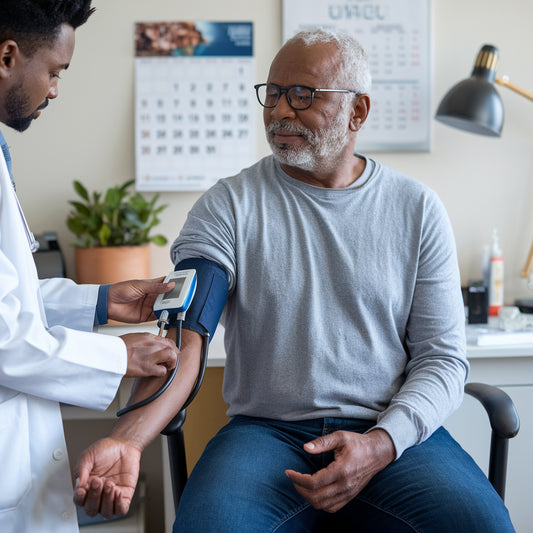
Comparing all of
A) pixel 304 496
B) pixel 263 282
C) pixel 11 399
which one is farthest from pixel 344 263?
pixel 11 399

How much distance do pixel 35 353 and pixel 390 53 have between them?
1655mm

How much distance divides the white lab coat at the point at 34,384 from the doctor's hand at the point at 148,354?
2 cm

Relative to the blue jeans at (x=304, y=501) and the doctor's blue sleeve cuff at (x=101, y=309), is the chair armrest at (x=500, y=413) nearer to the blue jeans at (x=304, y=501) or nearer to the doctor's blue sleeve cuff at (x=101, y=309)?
the blue jeans at (x=304, y=501)

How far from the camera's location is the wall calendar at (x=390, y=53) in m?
2.13

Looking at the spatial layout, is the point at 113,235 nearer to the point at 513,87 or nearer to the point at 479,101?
the point at 479,101

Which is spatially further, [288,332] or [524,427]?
[524,427]

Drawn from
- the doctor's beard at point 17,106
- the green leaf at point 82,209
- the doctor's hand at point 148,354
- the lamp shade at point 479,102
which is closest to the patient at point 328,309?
the doctor's hand at point 148,354

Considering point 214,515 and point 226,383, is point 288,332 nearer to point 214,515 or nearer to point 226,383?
point 226,383

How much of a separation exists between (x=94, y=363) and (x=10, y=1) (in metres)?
0.55

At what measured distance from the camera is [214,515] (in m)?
1.06

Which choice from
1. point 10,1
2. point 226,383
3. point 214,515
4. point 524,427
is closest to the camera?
point 10,1

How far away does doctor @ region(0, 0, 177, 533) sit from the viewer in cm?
95

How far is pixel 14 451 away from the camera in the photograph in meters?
0.97

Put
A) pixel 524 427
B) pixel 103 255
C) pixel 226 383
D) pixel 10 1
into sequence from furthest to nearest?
pixel 103 255
pixel 524 427
pixel 226 383
pixel 10 1
